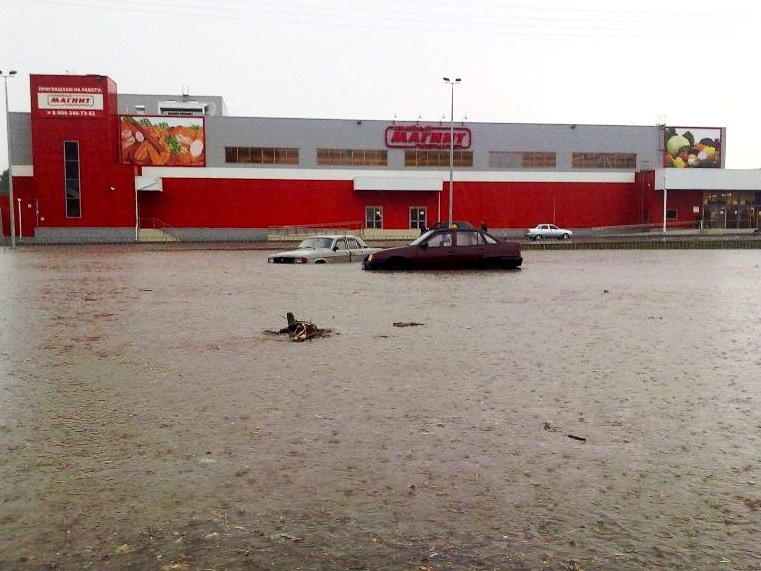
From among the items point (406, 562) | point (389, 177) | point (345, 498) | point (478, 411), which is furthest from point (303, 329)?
point (389, 177)

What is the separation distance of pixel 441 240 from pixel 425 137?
3855 centimetres

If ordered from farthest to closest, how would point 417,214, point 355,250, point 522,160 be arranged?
1. point 522,160
2. point 417,214
3. point 355,250

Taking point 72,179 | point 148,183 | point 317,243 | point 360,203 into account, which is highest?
point 72,179

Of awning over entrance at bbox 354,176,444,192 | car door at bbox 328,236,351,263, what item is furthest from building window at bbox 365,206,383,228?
car door at bbox 328,236,351,263

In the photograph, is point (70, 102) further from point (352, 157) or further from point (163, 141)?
point (352, 157)

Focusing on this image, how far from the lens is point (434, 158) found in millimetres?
59125

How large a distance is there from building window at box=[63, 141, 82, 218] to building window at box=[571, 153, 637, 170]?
38917mm

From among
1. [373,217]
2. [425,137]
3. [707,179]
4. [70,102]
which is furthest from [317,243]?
[707,179]

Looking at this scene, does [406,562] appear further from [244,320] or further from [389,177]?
[389,177]

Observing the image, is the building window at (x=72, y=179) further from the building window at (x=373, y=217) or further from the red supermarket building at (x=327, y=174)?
the building window at (x=373, y=217)

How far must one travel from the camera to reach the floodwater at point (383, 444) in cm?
317

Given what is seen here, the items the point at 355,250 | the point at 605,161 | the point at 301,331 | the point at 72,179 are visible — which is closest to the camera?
the point at 301,331

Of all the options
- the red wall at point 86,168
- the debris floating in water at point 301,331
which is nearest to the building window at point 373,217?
the red wall at point 86,168

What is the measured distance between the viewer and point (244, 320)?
1052cm
